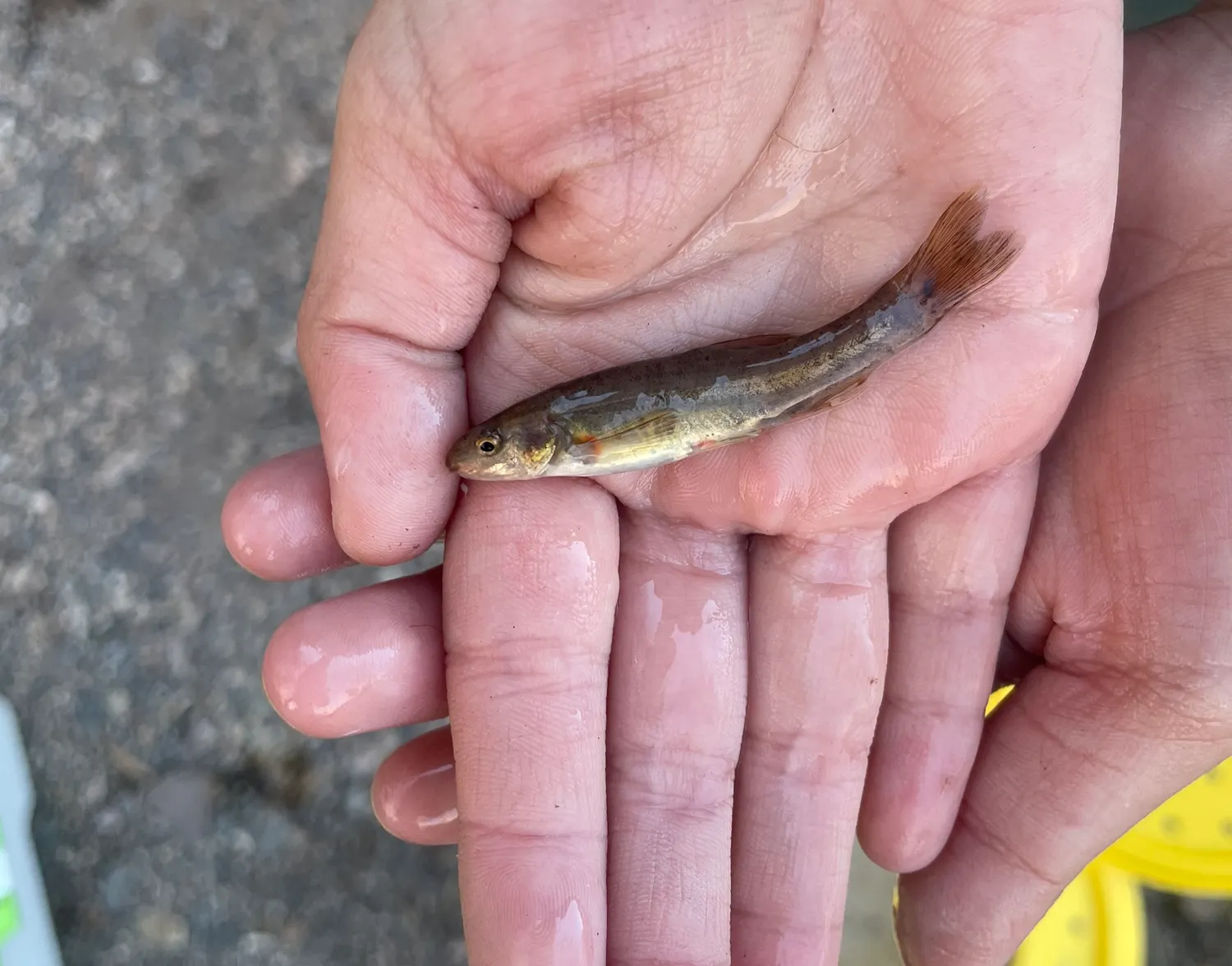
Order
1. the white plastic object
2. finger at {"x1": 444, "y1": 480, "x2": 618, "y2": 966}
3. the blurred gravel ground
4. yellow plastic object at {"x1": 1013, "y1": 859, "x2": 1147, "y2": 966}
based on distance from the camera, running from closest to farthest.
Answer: finger at {"x1": 444, "y1": 480, "x2": 618, "y2": 966} < the white plastic object < the blurred gravel ground < yellow plastic object at {"x1": 1013, "y1": 859, "x2": 1147, "y2": 966}

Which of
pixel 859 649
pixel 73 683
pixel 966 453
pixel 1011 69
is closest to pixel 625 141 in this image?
pixel 1011 69

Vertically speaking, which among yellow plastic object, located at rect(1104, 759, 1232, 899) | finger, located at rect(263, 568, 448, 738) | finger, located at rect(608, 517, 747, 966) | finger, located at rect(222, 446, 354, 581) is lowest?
yellow plastic object, located at rect(1104, 759, 1232, 899)

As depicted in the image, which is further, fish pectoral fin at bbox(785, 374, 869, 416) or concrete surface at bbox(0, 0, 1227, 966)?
concrete surface at bbox(0, 0, 1227, 966)

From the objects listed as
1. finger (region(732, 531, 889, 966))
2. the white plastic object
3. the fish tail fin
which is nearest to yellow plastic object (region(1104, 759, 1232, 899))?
finger (region(732, 531, 889, 966))

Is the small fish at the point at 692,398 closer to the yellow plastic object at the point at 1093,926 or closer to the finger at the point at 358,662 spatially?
the finger at the point at 358,662

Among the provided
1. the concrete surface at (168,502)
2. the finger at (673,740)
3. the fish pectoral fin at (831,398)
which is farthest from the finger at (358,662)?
the concrete surface at (168,502)

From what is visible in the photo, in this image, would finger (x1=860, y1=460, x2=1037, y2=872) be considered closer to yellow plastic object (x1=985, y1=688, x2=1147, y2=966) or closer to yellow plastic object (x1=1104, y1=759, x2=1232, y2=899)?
yellow plastic object (x1=985, y1=688, x2=1147, y2=966)

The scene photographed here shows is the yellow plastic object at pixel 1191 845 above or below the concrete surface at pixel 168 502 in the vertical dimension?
below

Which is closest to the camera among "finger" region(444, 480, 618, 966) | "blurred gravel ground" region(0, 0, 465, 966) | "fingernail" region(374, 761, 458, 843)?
"finger" region(444, 480, 618, 966)
